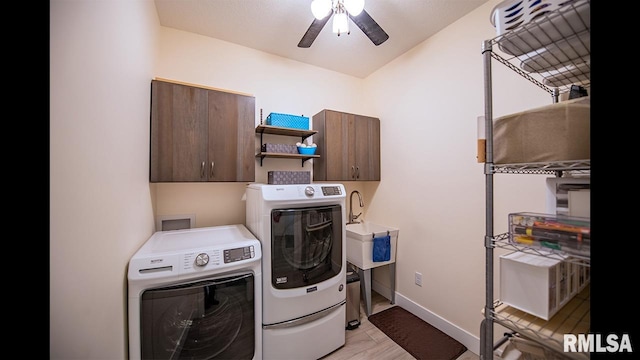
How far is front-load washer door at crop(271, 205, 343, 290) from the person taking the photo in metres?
1.56

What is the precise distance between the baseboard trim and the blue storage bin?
6.84 ft

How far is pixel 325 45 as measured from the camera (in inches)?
89.0

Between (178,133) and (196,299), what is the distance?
1200mm

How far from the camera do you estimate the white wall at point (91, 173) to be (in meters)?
0.66

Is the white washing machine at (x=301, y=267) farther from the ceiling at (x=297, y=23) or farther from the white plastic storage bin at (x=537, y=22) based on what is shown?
the ceiling at (x=297, y=23)

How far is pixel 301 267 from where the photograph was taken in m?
1.63

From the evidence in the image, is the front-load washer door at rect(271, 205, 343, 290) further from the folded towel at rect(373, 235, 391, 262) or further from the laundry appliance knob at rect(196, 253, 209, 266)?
the folded towel at rect(373, 235, 391, 262)

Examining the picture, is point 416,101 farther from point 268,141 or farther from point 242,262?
point 242,262

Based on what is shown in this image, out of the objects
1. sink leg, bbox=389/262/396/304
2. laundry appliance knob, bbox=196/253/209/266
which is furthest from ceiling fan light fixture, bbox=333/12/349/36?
sink leg, bbox=389/262/396/304

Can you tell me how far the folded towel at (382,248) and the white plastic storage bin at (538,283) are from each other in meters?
1.39

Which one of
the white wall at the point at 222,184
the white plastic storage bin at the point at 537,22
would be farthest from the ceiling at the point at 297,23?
the white plastic storage bin at the point at 537,22
